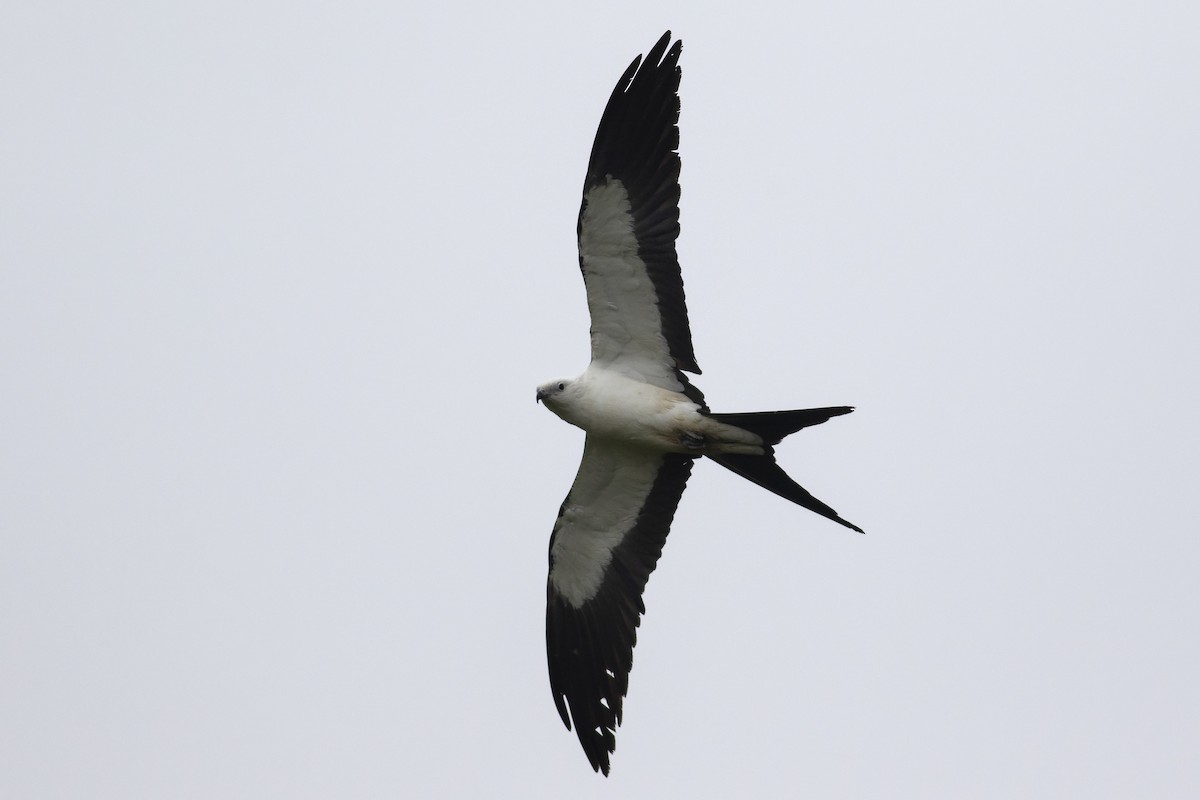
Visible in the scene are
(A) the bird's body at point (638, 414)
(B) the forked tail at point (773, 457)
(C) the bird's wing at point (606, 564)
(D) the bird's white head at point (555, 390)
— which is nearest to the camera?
(B) the forked tail at point (773, 457)

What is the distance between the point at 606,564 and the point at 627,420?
1.29 meters

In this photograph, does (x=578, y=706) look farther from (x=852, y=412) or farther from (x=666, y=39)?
(x=666, y=39)

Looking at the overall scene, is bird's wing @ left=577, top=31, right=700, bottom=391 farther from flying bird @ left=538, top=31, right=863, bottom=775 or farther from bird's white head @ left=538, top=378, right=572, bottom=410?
bird's white head @ left=538, top=378, right=572, bottom=410

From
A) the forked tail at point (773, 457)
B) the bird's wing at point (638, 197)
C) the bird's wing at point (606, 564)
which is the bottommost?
the bird's wing at point (606, 564)

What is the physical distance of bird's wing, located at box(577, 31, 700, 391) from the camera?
31.7ft

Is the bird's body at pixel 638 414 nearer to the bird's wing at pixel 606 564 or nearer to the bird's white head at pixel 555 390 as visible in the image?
the bird's white head at pixel 555 390

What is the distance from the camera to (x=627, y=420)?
10.1m

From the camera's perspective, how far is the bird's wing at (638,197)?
9.66 meters

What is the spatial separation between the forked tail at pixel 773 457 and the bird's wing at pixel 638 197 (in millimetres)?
923

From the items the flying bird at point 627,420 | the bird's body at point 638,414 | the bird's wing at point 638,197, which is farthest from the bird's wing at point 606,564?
the bird's wing at point 638,197

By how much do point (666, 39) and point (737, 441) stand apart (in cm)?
278

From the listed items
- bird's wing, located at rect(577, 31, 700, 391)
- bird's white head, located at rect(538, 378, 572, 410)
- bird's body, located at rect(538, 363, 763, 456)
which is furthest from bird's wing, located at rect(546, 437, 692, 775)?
bird's wing, located at rect(577, 31, 700, 391)

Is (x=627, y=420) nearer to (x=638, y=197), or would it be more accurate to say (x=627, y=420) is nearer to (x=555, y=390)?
(x=555, y=390)

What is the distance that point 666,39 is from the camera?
31.4 ft
